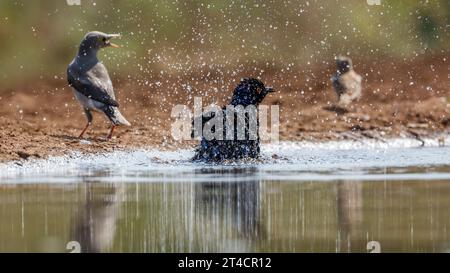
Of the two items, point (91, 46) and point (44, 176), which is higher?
point (91, 46)

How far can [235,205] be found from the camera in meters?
8.16

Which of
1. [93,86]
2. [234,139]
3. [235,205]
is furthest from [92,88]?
[235,205]

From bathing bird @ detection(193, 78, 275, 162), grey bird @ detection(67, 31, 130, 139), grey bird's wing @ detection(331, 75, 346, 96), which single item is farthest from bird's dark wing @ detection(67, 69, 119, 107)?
grey bird's wing @ detection(331, 75, 346, 96)

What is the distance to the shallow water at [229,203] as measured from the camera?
665cm

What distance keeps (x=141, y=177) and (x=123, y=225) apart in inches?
123

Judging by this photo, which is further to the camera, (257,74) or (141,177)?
(257,74)

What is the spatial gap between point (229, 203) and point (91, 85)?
19.0 ft

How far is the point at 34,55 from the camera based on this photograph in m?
17.8

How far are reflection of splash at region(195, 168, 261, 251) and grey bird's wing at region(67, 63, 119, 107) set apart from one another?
433 centimetres

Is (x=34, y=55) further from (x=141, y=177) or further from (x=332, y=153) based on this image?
(x=141, y=177)

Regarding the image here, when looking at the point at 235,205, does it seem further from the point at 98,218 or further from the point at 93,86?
the point at 93,86

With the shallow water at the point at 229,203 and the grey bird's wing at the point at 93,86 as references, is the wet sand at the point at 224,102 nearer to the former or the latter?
the grey bird's wing at the point at 93,86
